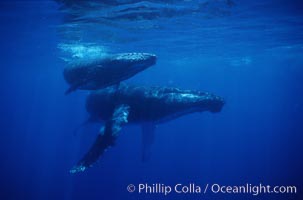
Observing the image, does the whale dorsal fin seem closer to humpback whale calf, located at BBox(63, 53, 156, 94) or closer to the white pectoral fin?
humpback whale calf, located at BBox(63, 53, 156, 94)

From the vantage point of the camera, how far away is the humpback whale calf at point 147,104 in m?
11.3

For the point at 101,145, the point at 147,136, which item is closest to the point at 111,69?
the point at 101,145

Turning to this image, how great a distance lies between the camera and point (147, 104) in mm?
12469

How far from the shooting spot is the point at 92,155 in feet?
33.0

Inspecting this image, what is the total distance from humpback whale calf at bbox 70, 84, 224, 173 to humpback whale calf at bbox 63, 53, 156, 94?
3.98 feet

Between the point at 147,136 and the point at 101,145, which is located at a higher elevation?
the point at 101,145

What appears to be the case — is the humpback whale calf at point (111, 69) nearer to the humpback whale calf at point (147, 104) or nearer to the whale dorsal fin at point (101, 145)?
the humpback whale calf at point (147, 104)

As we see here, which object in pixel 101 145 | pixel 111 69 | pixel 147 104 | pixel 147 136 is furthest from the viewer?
pixel 147 136

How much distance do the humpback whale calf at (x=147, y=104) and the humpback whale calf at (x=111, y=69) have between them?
121 cm

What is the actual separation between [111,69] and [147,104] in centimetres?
231

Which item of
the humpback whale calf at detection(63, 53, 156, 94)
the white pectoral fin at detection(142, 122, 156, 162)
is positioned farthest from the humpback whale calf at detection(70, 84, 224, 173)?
the humpback whale calf at detection(63, 53, 156, 94)

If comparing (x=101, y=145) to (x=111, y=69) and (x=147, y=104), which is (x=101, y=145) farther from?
(x=147, y=104)

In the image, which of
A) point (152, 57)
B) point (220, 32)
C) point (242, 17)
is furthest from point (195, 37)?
point (152, 57)

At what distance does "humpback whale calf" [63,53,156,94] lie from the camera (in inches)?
→ 404
